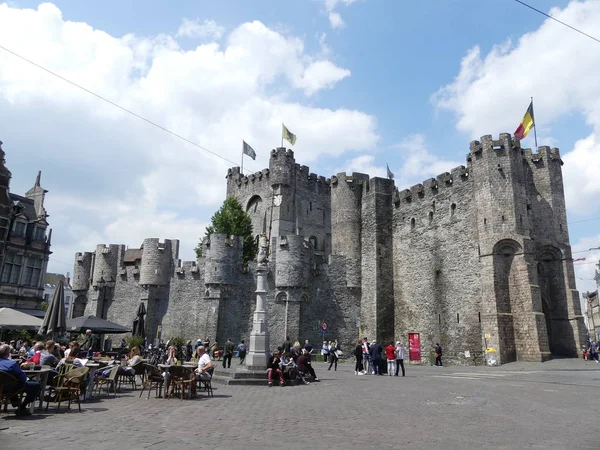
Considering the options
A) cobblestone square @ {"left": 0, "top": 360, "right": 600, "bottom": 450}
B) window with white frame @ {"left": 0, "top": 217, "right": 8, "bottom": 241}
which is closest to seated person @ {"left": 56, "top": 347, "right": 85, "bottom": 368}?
cobblestone square @ {"left": 0, "top": 360, "right": 600, "bottom": 450}

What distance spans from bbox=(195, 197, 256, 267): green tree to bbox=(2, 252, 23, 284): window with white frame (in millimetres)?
14522

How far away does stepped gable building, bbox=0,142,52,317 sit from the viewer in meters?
30.4

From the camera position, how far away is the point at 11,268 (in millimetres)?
32406

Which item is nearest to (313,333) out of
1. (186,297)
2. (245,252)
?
(186,297)

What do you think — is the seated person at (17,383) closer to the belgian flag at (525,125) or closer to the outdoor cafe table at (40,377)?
the outdoor cafe table at (40,377)

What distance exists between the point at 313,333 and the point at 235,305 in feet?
18.7

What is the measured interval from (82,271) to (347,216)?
75.9 feet

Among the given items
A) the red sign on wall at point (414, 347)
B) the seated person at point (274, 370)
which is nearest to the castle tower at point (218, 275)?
the red sign on wall at point (414, 347)

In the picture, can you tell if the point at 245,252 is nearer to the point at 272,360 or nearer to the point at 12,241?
the point at 12,241

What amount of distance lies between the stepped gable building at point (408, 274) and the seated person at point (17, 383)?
21871 mm

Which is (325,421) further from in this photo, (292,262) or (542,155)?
(542,155)

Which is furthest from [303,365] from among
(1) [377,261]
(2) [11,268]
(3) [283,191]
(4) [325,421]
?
(3) [283,191]

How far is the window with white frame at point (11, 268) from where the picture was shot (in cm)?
3191

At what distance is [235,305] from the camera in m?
30.9
